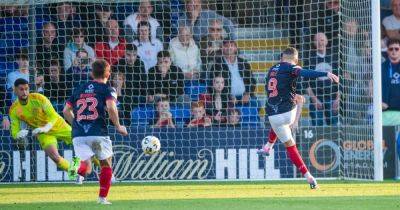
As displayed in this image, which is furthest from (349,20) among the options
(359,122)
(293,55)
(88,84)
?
(88,84)

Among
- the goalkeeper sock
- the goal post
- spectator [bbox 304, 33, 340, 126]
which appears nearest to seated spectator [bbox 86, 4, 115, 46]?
spectator [bbox 304, 33, 340, 126]

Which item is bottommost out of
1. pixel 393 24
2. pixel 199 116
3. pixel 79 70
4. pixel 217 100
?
pixel 199 116

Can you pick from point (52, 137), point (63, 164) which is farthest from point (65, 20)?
point (63, 164)

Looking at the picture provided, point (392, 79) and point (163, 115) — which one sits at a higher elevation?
point (392, 79)

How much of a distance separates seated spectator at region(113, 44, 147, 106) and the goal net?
0.02 meters

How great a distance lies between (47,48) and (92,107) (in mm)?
6845

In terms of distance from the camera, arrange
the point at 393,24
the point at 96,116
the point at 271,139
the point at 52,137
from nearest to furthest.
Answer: the point at 96,116
the point at 271,139
the point at 52,137
the point at 393,24

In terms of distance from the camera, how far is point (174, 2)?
68.8ft

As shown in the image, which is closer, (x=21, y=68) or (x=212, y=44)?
(x=21, y=68)

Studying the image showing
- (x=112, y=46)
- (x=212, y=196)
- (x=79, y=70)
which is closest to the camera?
(x=212, y=196)

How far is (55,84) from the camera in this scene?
2000cm

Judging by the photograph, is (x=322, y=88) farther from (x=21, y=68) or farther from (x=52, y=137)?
(x=21, y=68)

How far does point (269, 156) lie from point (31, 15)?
4.83m

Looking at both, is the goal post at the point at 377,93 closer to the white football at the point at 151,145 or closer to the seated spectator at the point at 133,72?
the white football at the point at 151,145
